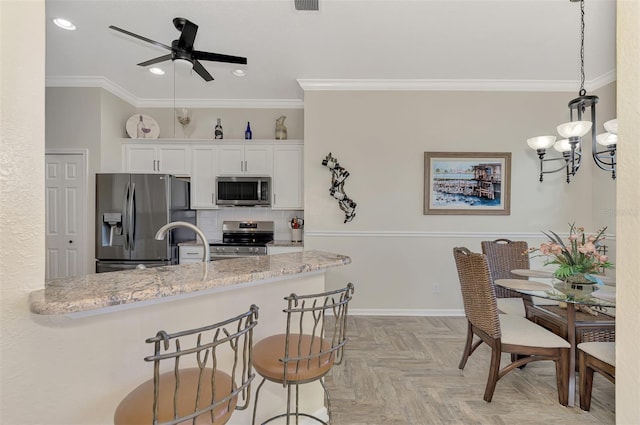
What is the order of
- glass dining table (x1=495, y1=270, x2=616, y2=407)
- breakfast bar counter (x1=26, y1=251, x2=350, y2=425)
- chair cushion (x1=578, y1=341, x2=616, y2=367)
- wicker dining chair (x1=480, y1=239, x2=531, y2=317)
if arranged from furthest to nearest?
wicker dining chair (x1=480, y1=239, x2=531, y2=317), glass dining table (x1=495, y1=270, x2=616, y2=407), chair cushion (x1=578, y1=341, x2=616, y2=367), breakfast bar counter (x1=26, y1=251, x2=350, y2=425)

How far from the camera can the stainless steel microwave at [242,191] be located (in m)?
4.16

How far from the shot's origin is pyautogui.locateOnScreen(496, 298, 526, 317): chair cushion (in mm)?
2714

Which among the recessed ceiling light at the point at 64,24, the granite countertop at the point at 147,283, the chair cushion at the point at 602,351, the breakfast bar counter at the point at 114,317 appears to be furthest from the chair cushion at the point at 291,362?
the recessed ceiling light at the point at 64,24

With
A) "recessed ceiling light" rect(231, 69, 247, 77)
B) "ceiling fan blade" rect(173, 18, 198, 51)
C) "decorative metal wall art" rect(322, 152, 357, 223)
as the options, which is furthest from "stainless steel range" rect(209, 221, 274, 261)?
"ceiling fan blade" rect(173, 18, 198, 51)

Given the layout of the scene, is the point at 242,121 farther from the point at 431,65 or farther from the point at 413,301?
the point at 413,301

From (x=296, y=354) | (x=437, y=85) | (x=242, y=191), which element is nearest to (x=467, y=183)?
(x=437, y=85)

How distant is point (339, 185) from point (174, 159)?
2343 millimetres

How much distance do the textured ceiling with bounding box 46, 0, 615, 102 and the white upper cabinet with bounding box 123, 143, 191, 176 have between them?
783 mm

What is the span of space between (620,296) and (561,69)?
153 inches

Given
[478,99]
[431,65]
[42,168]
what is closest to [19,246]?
[42,168]

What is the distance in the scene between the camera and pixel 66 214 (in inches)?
148

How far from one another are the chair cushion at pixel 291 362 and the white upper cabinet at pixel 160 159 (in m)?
3.42

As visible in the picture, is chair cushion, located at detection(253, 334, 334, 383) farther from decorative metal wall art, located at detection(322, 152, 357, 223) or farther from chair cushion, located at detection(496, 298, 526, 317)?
decorative metal wall art, located at detection(322, 152, 357, 223)

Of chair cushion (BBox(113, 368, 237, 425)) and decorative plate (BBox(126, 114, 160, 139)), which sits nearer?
chair cushion (BBox(113, 368, 237, 425))
